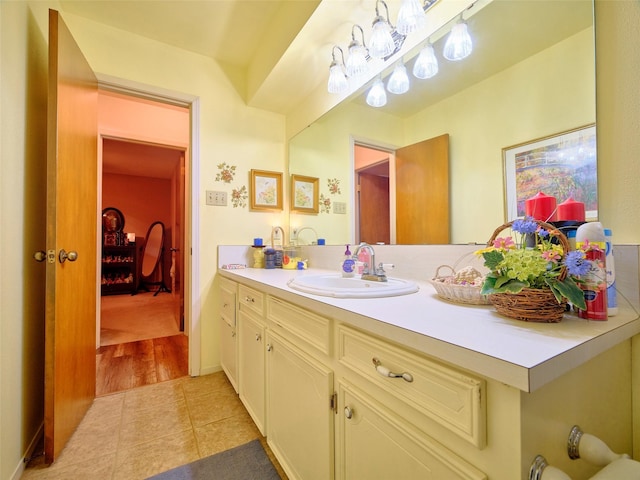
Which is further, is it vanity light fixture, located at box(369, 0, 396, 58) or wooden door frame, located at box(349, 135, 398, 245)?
wooden door frame, located at box(349, 135, 398, 245)

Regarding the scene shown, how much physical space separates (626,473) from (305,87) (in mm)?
2101

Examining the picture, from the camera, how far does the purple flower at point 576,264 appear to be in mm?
545

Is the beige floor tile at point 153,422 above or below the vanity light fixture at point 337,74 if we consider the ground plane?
below

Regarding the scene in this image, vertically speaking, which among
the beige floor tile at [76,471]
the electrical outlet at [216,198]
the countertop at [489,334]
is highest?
the electrical outlet at [216,198]

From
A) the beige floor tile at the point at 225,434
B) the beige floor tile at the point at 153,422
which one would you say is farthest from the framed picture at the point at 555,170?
the beige floor tile at the point at 153,422

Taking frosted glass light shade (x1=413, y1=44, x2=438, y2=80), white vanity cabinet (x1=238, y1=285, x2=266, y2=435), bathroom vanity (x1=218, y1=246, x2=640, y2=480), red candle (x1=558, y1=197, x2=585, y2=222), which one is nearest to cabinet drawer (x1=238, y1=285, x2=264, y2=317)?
white vanity cabinet (x1=238, y1=285, x2=266, y2=435)

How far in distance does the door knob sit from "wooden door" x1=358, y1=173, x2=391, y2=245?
55.1 inches

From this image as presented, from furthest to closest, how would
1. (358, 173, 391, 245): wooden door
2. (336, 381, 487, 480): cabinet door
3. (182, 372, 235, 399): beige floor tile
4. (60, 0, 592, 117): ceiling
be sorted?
(182, 372, 235, 399): beige floor tile
(358, 173, 391, 245): wooden door
(60, 0, 592, 117): ceiling
(336, 381, 487, 480): cabinet door

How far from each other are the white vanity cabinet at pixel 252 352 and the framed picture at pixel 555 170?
1.03 metres

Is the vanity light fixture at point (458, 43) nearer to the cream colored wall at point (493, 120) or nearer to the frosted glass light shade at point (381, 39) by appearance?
the cream colored wall at point (493, 120)

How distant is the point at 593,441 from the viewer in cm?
49

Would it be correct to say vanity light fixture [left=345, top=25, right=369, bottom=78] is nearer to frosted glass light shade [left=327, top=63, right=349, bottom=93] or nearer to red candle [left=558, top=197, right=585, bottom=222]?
frosted glass light shade [left=327, top=63, right=349, bottom=93]

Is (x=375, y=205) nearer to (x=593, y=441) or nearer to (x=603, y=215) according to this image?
(x=603, y=215)

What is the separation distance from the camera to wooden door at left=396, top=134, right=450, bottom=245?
115cm
